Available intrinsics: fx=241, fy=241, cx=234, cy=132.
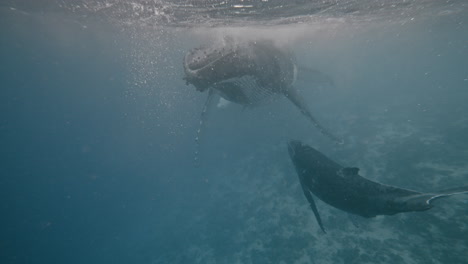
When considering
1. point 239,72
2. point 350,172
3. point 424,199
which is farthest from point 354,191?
point 239,72

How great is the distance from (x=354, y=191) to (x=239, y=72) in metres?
4.87

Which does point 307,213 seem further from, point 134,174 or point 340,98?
point 134,174

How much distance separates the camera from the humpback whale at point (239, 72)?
694 cm

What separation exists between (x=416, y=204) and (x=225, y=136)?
2598cm

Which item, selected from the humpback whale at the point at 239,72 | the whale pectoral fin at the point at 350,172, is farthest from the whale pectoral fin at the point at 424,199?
the humpback whale at the point at 239,72

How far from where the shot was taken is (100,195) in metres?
40.4

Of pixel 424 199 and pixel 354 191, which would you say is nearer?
pixel 424 199

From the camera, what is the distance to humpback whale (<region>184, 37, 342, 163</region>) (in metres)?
6.94

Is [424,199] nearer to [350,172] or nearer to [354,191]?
[354,191]

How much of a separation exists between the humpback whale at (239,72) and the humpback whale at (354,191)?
3.29 m

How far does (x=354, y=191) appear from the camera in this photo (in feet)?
18.9

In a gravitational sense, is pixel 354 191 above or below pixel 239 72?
below

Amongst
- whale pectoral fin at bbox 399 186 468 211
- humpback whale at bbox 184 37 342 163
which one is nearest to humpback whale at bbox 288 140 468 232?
whale pectoral fin at bbox 399 186 468 211

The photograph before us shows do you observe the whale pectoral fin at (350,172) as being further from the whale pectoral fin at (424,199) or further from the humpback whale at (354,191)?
the whale pectoral fin at (424,199)
